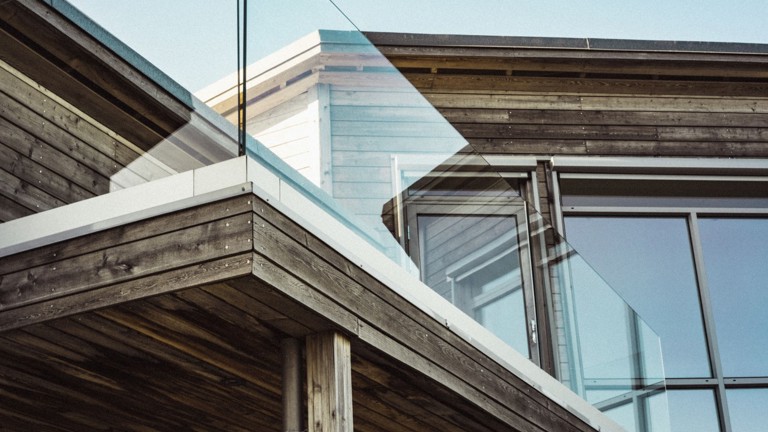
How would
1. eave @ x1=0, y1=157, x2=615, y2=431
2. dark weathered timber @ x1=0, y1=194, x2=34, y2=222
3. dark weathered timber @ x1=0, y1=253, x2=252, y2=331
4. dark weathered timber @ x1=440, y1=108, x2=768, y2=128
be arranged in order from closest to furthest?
dark weathered timber @ x1=0, y1=253, x2=252, y2=331, eave @ x1=0, y1=157, x2=615, y2=431, dark weathered timber @ x1=0, y1=194, x2=34, y2=222, dark weathered timber @ x1=440, y1=108, x2=768, y2=128

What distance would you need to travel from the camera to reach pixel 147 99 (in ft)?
15.7

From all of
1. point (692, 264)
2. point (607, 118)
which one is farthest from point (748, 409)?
point (607, 118)

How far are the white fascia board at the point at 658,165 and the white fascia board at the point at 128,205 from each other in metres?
5.68

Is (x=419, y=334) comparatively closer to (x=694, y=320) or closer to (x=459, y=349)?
(x=459, y=349)

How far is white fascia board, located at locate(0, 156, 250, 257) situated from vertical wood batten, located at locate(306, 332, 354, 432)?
69 centimetres

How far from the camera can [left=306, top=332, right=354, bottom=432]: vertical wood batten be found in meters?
3.34

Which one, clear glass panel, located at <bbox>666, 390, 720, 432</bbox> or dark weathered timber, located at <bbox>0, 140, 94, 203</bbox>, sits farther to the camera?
clear glass panel, located at <bbox>666, 390, 720, 432</bbox>

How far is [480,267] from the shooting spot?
497 cm

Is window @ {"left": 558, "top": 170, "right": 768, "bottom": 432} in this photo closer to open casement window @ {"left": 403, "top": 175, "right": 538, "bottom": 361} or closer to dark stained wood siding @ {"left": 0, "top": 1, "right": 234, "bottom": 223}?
open casement window @ {"left": 403, "top": 175, "right": 538, "bottom": 361}

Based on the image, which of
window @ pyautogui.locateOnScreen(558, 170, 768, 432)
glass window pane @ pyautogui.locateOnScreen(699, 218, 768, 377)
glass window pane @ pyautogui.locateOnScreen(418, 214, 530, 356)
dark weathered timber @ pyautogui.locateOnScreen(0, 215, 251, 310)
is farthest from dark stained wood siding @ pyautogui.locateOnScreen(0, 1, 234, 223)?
glass window pane @ pyautogui.locateOnScreen(699, 218, 768, 377)

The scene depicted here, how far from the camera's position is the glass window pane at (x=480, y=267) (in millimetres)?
4555

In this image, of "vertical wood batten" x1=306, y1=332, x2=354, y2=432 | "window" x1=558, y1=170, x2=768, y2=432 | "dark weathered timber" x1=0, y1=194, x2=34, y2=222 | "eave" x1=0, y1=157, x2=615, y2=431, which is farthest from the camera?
"window" x1=558, y1=170, x2=768, y2=432

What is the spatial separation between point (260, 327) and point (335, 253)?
0.37 m

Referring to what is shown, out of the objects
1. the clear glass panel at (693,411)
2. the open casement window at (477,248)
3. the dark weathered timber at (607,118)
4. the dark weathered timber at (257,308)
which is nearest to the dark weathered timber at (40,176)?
the open casement window at (477,248)
